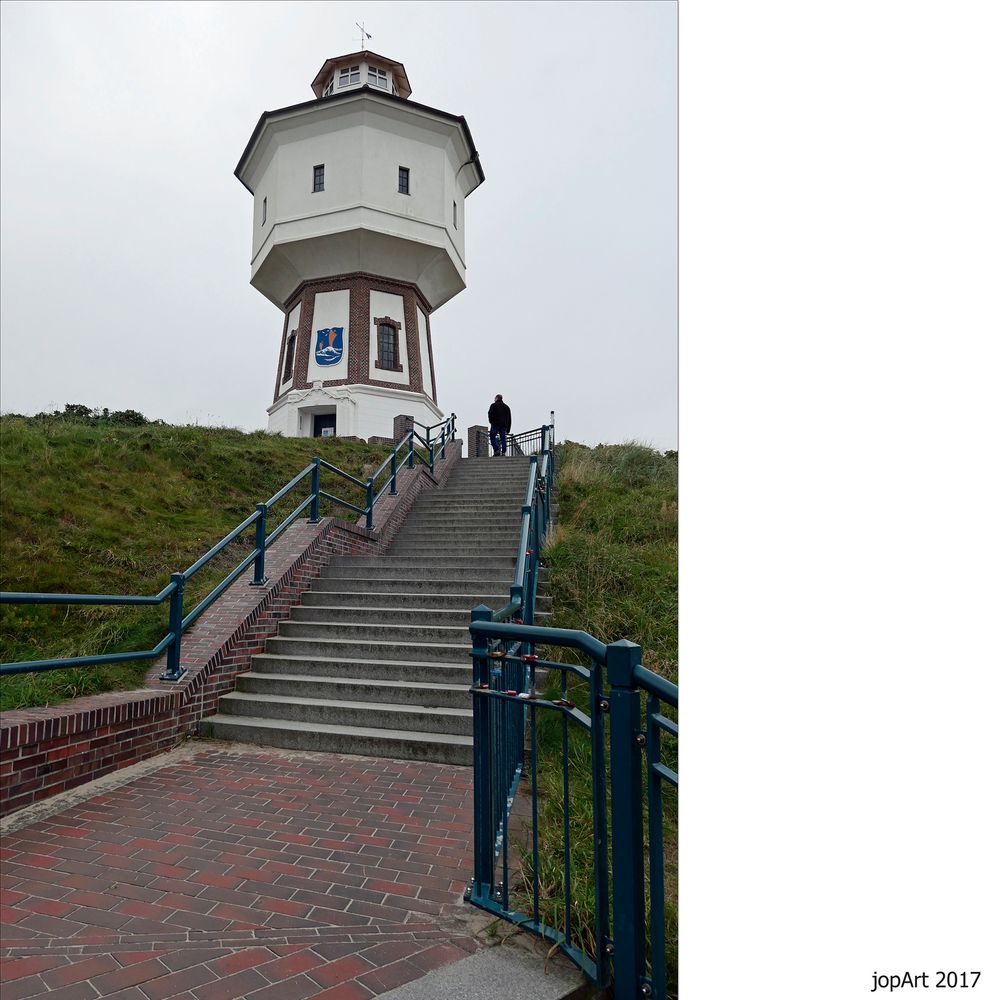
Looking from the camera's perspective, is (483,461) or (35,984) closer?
(35,984)

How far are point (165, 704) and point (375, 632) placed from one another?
2138 mm

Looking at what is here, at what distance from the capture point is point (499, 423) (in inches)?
704

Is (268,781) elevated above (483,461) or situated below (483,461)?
below

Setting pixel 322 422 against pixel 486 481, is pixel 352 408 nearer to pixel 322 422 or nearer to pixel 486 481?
pixel 322 422

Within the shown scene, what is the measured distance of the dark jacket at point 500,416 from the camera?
17766mm

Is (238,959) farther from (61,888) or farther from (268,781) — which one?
(268,781)

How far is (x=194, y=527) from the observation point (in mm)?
9305

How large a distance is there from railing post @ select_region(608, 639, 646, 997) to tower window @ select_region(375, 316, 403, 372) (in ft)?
76.8

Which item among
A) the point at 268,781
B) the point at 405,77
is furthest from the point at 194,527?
the point at 405,77

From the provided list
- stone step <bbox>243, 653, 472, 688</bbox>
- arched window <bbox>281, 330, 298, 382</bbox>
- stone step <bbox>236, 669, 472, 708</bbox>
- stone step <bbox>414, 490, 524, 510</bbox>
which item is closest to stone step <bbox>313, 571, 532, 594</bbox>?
stone step <bbox>243, 653, 472, 688</bbox>

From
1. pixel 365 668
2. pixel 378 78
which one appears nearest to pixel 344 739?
pixel 365 668

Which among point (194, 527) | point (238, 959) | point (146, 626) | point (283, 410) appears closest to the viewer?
point (238, 959)

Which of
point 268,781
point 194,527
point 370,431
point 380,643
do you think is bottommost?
point 268,781

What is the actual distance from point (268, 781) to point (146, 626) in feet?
8.47
